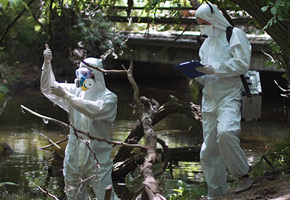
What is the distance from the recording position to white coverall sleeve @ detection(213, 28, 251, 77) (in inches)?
253

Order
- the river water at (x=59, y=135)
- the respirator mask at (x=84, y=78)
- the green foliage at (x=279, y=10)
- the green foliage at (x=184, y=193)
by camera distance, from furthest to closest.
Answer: the river water at (x=59, y=135), the green foliage at (x=184, y=193), the respirator mask at (x=84, y=78), the green foliage at (x=279, y=10)

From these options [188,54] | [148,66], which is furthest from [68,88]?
[148,66]

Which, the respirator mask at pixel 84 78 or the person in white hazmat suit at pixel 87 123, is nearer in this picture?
the person in white hazmat suit at pixel 87 123

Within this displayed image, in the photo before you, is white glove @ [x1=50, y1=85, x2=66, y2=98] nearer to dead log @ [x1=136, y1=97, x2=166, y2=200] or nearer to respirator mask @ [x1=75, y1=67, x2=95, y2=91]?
respirator mask @ [x1=75, y1=67, x2=95, y2=91]

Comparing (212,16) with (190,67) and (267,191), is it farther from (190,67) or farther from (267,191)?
(267,191)

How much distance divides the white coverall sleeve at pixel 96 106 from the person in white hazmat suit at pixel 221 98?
1.01 meters

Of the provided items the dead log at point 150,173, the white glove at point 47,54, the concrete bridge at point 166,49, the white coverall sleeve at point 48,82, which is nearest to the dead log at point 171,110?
the white coverall sleeve at point 48,82

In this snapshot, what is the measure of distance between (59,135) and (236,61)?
25.1 ft

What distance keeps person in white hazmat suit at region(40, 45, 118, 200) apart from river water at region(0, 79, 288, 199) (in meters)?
2.10

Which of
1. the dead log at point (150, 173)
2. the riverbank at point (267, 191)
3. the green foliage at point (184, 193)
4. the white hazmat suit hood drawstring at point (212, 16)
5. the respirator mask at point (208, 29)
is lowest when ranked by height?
the green foliage at point (184, 193)

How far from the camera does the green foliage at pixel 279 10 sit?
18.4ft

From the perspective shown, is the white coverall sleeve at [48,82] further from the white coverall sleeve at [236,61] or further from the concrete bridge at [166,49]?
the concrete bridge at [166,49]

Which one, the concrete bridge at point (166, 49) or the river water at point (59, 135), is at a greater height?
the concrete bridge at point (166, 49)

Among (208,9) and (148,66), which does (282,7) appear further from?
(148,66)
